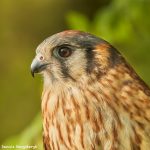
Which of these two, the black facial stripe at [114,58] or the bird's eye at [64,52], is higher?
the bird's eye at [64,52]

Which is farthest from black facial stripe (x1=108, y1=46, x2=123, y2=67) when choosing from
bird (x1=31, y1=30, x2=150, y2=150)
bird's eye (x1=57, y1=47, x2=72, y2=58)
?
bird's eye (x1=57, y1=47, x2=72, y2=58)

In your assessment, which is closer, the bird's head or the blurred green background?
the bird's head

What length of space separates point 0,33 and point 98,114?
5387 mm

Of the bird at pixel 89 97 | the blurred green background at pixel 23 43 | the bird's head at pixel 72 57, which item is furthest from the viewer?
the blurred green background at pixel 23 43

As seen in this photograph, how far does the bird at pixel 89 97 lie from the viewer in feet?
21.0

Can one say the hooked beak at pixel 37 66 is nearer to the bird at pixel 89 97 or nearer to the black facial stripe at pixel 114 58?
the bird at pixel 89 97

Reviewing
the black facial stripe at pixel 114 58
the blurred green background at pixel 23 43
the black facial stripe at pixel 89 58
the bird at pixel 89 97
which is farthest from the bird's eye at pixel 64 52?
the blurred green background at pixel 23 43

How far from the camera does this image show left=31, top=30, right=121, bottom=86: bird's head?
257 inches

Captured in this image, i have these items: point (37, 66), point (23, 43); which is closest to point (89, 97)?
point (37, 66)

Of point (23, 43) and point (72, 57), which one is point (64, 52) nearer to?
point (72, 57)

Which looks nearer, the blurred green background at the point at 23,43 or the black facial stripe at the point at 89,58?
the black facial stripe at the point at 89,58

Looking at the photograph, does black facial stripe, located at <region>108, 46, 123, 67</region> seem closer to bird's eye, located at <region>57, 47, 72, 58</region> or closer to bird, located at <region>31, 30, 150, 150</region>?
bird, located at <region>31, 30, 150, 150</region>

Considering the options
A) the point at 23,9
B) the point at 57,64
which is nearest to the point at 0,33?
the point at 23,9

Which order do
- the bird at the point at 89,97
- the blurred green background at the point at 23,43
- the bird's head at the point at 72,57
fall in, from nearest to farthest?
1. the bird at the point at 89,97
2. the bird's head at the point at 72,57
3. the blurred green background at the point at 23,43
